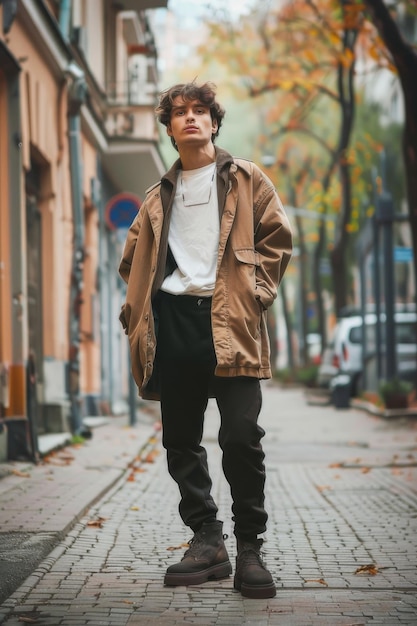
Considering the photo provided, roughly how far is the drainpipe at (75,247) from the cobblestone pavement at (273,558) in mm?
2662

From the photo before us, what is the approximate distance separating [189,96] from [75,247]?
8.41 meters

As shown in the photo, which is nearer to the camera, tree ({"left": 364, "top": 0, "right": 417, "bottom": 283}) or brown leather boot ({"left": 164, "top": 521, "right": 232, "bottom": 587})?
brown leather boot ({"left": 164, "top": 521, "right": 232, "bottom": 587})

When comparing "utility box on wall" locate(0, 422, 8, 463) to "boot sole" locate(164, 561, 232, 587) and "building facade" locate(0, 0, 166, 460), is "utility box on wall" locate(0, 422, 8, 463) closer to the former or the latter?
"building facade" locate(0, 0, 166, 460)

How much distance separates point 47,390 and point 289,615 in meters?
8.26

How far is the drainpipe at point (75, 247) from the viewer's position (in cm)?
1265

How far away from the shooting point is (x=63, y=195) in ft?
44.6

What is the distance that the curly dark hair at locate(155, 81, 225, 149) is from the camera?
483 centimetres

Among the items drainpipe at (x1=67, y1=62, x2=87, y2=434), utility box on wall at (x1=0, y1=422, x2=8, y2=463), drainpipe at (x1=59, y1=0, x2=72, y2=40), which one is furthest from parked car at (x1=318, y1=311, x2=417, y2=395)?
utility box on wall at (x1=0, y1=422, x2=8, y2=463)

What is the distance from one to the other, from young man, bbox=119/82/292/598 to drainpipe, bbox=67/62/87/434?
7630 millimetres

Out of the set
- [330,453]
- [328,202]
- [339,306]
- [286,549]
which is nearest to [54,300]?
[330,453]

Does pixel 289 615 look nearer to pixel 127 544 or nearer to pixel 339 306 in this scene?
pixel 127 544

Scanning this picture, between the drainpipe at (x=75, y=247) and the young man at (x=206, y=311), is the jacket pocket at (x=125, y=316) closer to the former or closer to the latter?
the young man at (x=206, y=311)

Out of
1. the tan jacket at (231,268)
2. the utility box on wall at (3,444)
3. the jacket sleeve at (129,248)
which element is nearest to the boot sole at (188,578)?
the tan jacket at (231,268)

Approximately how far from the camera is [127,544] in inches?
233
